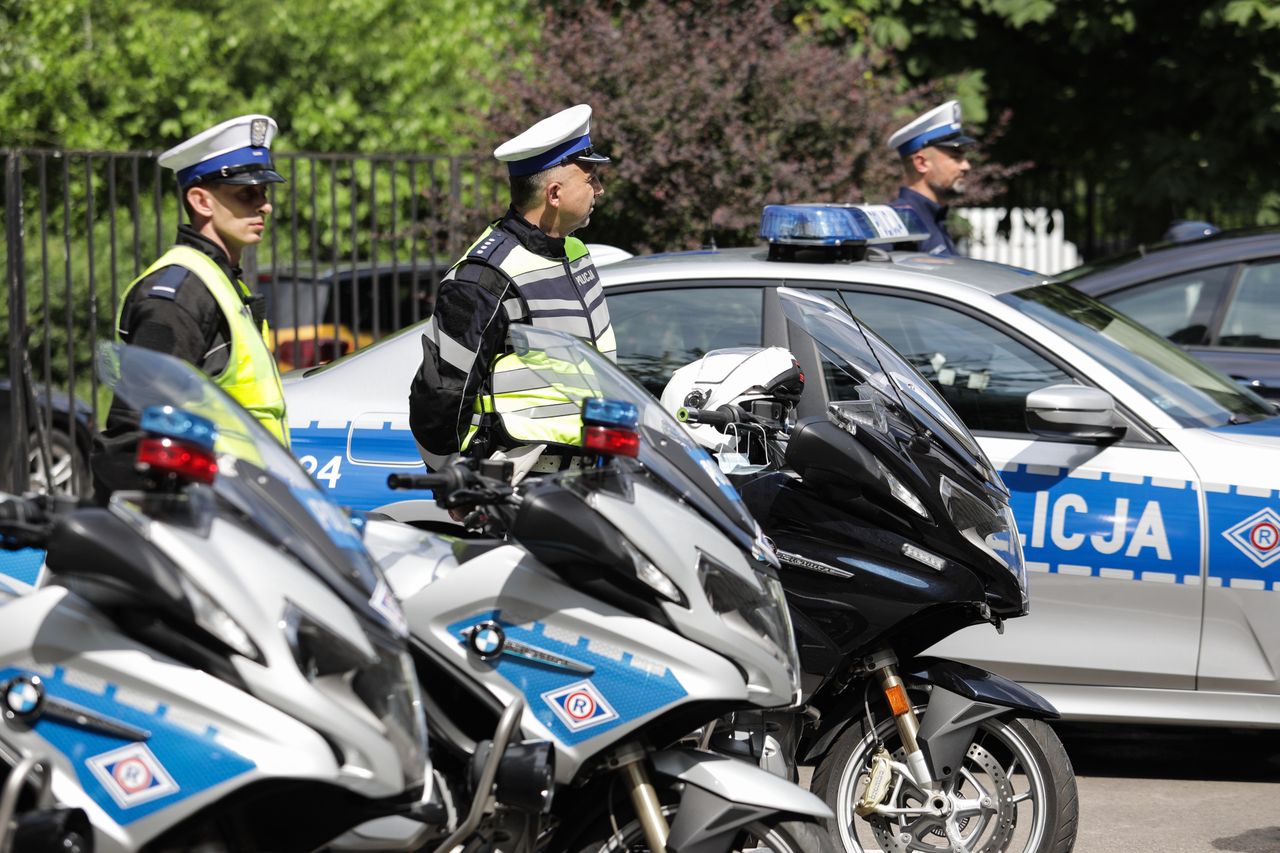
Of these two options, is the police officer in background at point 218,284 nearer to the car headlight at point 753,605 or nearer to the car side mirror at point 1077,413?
the car headlight at point 753,605

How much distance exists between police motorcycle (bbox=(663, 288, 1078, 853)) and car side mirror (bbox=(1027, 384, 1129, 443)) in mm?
922

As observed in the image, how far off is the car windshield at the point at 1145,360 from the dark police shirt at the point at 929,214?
123cm

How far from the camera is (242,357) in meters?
3.65

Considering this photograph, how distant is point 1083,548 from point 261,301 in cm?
244

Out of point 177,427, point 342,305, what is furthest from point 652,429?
point 342,305

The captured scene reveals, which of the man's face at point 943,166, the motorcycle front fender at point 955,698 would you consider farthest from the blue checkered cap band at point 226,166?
the man's face at point 943,166

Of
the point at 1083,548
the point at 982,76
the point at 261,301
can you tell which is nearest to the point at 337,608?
the point at 261,301

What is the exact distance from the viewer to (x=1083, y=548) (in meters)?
4.96

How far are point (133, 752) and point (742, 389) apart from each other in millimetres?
1988

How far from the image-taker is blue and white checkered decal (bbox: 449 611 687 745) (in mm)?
3033

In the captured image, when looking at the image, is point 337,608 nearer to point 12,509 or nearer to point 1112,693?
point 12,509

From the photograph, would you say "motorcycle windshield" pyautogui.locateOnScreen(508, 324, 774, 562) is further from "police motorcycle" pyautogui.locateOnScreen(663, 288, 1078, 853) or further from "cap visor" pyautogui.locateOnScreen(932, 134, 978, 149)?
"cap visor" pyautogui.locateOnScreen(932, 134, 978, 149)

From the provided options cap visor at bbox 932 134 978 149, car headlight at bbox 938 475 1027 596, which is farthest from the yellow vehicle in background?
car headlight at bbox 938 475 1027 596

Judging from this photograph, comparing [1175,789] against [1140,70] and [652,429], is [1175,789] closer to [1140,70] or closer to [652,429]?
[652,429]
